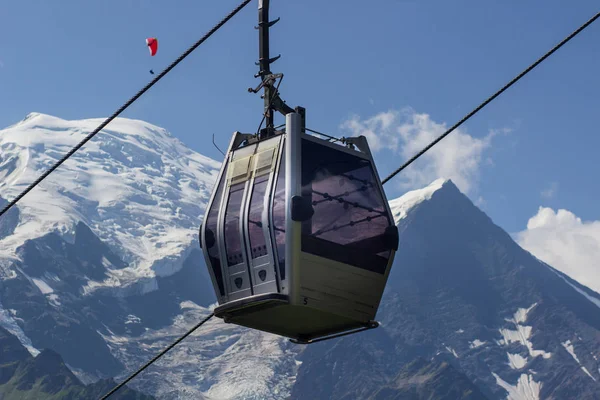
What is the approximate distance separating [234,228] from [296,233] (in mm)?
1785

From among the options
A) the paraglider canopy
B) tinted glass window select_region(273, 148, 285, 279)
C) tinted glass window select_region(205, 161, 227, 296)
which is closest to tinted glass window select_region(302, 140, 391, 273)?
tinted glass window select_region(273, 148, 285, 279)

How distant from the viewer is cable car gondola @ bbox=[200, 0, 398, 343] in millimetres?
19980

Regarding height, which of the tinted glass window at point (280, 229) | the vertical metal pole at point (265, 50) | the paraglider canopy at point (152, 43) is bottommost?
the tinted glass window at point (280, 229)

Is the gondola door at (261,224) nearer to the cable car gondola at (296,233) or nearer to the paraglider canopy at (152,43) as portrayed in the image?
the cable car gondola at (296,233)

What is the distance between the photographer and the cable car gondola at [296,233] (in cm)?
1998

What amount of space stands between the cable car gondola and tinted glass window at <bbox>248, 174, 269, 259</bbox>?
2cm

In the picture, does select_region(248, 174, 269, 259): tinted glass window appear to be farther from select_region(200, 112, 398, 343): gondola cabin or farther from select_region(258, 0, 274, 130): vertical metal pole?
select_region(258, 0, 274, 130): vertical metal pole

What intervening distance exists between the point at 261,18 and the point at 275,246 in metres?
4.01

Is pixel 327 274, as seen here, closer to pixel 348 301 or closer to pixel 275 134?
pixel 348 301

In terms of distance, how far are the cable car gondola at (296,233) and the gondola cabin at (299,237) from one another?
2 centimetres

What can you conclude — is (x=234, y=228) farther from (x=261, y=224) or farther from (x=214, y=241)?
(x=261, y=224)

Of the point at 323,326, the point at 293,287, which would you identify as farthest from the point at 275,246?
the point at 323,326

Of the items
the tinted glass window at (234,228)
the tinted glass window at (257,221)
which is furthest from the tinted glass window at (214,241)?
the tinted glass window at (257,221)

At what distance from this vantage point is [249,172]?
21.6 m
